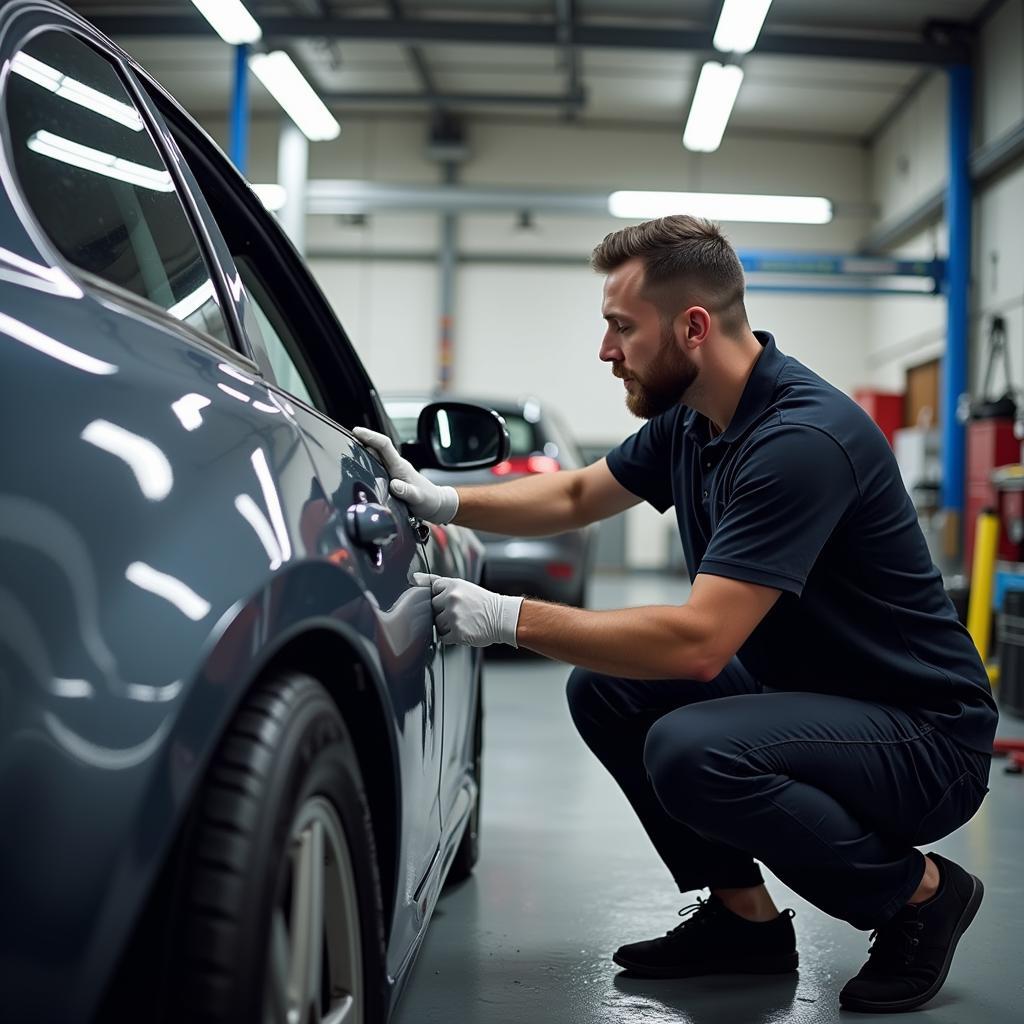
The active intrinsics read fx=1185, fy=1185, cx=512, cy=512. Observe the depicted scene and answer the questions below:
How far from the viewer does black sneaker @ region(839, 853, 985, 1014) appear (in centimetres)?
197

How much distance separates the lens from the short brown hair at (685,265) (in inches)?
83.9

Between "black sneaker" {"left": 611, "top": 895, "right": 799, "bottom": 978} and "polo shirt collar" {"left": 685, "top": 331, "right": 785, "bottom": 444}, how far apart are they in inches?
33.8

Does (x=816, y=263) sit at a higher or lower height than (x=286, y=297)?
higher

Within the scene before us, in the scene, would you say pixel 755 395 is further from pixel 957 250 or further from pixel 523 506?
pixel 957 250

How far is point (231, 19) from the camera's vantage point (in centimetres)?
854

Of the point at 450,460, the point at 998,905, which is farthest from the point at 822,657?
the point at 998,905

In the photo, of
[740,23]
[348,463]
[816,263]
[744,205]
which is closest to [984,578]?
[740,23]

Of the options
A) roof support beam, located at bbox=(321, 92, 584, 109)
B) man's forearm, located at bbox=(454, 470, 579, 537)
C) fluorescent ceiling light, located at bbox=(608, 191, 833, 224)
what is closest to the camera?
man's forearm, located at bbox=(454, 470, 579, 537)

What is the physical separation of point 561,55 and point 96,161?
1258 cm

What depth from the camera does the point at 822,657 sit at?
6.70ft

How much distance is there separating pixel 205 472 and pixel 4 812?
1.02ft

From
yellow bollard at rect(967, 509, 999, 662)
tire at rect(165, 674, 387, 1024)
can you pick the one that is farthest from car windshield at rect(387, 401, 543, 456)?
tire at rect(165, 674, 387, 1024)

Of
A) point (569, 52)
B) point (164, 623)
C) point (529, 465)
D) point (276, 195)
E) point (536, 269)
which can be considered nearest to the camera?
point (164, 623)

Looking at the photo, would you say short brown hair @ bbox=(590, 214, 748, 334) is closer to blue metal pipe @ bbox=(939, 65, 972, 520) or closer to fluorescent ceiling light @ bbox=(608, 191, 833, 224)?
blue metal pipe @ bbox=(939, 65, 972, 520)
